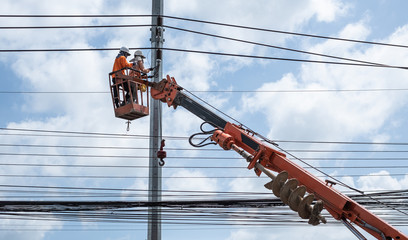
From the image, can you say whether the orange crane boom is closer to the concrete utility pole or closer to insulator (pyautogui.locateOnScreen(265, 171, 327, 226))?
insulator (pyautogui.locateOnScreen(265, 171, 327, 226))

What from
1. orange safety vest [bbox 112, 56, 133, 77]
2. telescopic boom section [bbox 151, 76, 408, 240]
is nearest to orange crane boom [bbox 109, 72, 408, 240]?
telescopic boom section [bbox 151, 76, 408, 240]

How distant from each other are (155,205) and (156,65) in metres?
3.56

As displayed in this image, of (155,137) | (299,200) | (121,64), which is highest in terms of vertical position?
(121,64)

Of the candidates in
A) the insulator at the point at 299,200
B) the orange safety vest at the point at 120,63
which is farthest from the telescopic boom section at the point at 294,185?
the orange safety vest at the point at 120,63

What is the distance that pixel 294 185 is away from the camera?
8.02 metres

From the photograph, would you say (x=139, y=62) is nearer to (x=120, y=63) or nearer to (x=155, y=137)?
(x=120, y=63)

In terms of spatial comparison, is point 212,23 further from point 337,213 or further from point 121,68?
point 337,213

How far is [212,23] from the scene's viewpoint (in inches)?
391

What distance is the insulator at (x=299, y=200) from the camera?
7.80 m

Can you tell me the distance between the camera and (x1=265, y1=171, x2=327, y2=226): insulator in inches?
307

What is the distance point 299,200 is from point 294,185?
0.28 meters

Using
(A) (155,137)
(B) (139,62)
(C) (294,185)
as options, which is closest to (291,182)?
(C) (294,185)

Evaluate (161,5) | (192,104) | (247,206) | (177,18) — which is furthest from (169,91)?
(247,206)

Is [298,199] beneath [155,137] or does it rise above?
beneath
